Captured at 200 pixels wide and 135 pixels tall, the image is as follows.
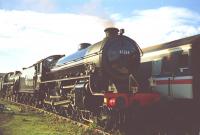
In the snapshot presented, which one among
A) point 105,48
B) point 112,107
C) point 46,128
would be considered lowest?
point 46,128

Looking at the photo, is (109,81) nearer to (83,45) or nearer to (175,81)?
(175,81)

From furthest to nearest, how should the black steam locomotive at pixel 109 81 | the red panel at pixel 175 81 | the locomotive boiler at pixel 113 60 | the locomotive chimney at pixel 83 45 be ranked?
the locomotive chimney at pixel 83 45 → the red panel at pixel 175 81 → the locomotive boiler at pixel 113 60 → the black steam locomotive at pixel 109 81

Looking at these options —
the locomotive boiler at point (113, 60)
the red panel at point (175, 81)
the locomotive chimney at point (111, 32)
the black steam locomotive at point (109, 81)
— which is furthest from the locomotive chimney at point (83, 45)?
the red panel at point (175, 81)

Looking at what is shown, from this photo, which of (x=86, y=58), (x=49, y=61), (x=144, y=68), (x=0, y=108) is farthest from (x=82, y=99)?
(x=0, y=108)

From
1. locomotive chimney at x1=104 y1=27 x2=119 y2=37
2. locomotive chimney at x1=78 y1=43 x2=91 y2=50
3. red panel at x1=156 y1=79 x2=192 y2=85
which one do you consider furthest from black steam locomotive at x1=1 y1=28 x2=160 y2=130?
red panel at x1=156 y1=79 x2=192 y2=85

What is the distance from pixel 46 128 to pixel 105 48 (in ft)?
12.4

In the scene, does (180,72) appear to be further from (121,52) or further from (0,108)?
(0,108)

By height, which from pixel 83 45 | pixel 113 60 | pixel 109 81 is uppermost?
pixel 83 45

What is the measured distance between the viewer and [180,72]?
1247 centimetres

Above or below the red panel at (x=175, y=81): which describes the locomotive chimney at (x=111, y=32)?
above

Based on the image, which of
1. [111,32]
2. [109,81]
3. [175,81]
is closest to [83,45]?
[111,32]

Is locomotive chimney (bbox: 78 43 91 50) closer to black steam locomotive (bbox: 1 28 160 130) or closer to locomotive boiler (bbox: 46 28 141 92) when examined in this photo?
black steam locomotive (bbox: 1 28 160 130)

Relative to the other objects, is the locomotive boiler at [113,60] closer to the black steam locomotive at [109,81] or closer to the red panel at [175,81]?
the black steam locomotive at [109,81]

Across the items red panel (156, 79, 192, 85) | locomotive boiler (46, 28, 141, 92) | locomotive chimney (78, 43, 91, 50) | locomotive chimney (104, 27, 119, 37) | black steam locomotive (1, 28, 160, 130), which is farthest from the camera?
locomotive chimney (78, 43, 91, 50)
